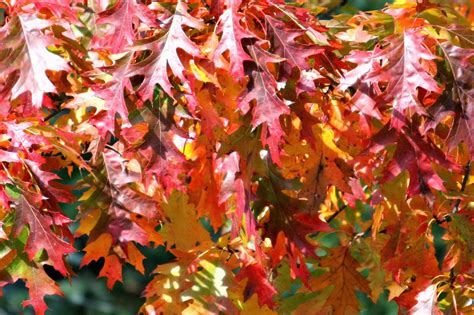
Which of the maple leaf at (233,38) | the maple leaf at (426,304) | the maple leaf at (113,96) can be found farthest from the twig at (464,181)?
the maple leaf at (113,96)

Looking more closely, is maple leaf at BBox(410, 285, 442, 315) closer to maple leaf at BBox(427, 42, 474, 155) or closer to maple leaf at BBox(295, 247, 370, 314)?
maple leaf at BBox(295, 247, 370, 314)

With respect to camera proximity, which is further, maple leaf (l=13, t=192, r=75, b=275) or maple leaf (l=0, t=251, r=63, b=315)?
maple leaf (l=0, t=251, r=63, b=315)

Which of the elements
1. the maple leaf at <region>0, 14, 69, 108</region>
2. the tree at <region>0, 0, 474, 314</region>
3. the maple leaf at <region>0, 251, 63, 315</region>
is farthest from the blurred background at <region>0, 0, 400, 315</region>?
the maple leaf at <region>0, 14, 69, 108</region>

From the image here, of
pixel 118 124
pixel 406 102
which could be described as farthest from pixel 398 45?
pixel 118 124

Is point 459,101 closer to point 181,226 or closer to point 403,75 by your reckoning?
point 403,75

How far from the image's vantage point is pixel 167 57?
1434 millimetres

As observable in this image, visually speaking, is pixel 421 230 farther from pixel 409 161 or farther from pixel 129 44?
pixel 129 44

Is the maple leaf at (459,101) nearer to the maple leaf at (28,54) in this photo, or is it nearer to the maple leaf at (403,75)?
the maple leaf at (403,75)

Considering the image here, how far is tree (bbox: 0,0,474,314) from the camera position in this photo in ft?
4.73

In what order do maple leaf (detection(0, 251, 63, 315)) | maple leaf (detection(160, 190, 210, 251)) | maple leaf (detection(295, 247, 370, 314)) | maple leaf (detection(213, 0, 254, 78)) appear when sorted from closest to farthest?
maple leaf (detection(213, 0, 254, 78))
maple leaf (detection(0, 251, 63, 315))
maple leaf (detection(295, 247, 370, 314))
maple leaf (detection(160, 190, 210, 251))

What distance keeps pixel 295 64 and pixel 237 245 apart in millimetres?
434

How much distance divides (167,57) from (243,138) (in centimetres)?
20

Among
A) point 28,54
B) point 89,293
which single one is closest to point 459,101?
point 28,54

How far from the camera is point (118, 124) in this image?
63.1 inches
